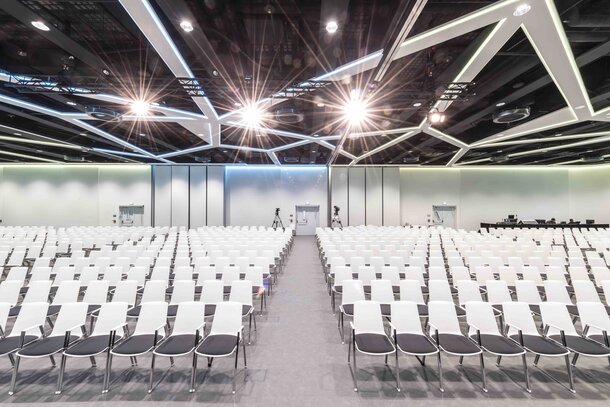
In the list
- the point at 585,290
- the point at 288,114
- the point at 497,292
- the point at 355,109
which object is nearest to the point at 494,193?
the point at 355,109

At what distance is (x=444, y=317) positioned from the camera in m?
3.83

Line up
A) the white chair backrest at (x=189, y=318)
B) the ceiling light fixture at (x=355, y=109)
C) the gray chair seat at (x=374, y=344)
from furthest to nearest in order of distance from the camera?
the ceiling light fixture at (x=355, y=109) → the white chair backrest at (x=189, y=318) → the gray chair seat at (x=374, y=344)

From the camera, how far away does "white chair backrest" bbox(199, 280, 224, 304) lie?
4.84 m

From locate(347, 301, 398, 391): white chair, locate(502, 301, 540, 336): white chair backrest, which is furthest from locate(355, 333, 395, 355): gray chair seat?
locate(502, 301, 540, 336): white chair backrest

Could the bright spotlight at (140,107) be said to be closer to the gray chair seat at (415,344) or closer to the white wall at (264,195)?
the gray chair seat at (415,344)

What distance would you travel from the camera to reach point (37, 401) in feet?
10.1

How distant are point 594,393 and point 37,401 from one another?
628 cm

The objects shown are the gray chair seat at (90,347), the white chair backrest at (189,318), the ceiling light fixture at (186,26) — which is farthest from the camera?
the ceiling light fixture at (186,26)

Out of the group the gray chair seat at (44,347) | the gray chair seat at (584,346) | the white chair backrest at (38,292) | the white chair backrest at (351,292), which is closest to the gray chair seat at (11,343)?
the gray chair seat at (44,347)

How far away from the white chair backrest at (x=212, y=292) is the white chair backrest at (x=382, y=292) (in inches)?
105

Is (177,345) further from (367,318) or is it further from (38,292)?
(38,292)

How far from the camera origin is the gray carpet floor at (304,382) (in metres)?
3.10

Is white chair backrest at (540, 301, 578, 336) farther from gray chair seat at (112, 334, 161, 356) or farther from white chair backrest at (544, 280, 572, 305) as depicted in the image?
gray chair seat at (112, 334, 161, 356)

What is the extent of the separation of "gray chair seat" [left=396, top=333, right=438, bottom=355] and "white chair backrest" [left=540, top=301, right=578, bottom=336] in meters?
1.74
